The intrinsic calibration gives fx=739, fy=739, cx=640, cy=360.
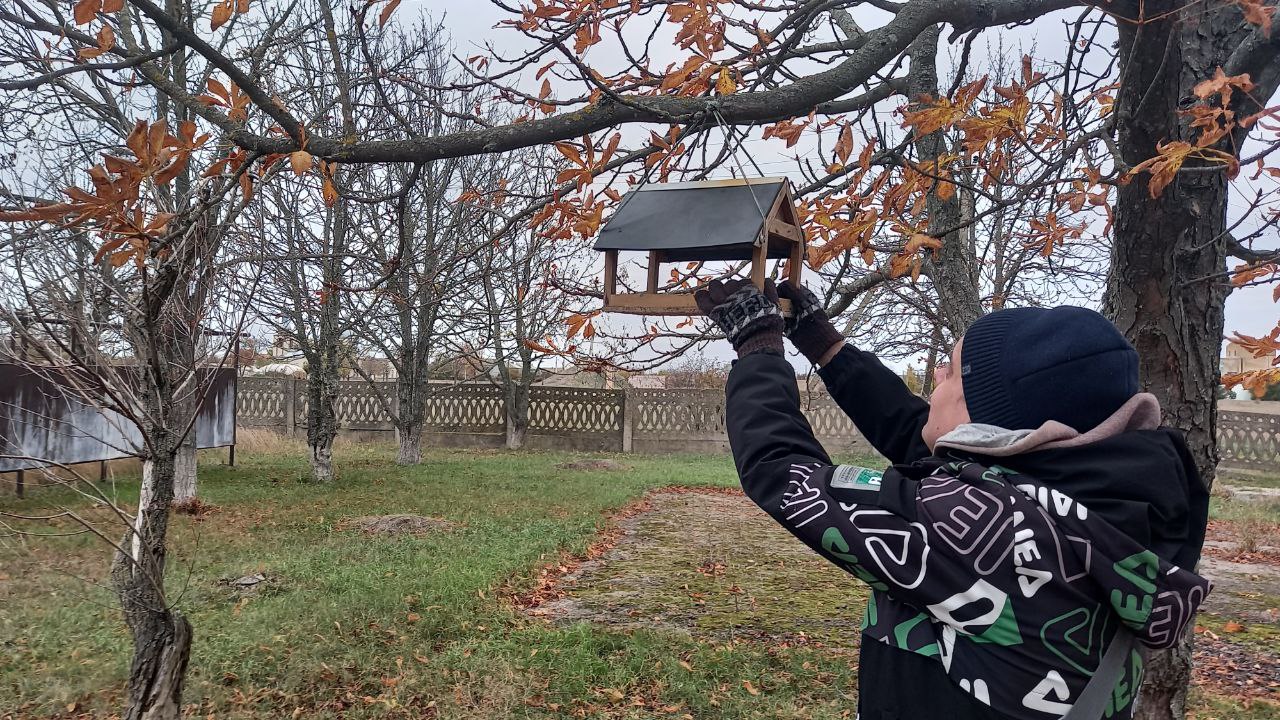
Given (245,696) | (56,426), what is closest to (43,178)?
(56,426)

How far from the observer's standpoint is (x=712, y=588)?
564 centimetres

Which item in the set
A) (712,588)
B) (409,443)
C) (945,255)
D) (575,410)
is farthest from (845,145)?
(575,410)

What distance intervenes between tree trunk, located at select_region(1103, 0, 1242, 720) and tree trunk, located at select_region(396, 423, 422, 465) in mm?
11027

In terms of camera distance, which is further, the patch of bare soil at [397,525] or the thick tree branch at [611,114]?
the patch of bare soil at [397,525]

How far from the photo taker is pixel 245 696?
3.51 m

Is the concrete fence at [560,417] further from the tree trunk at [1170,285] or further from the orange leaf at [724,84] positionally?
the orange leaf at [724,84]

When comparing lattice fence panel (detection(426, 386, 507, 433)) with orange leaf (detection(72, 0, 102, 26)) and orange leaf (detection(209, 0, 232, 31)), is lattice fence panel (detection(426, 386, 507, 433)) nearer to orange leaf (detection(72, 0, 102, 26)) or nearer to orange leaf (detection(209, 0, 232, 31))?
orange leaf (detection(209, 0, 232, 31))

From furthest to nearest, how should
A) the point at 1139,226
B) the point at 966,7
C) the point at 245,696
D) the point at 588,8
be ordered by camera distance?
the point at 245,696
the point at 588,8
the point at 1139,226
the point at 966,7

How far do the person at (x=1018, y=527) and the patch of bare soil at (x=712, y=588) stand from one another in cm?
343

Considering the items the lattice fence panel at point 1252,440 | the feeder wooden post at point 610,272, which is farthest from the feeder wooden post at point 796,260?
the lattice fence panel at point 1252,440

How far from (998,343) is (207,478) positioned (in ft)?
34.3

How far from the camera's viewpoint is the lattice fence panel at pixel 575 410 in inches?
649

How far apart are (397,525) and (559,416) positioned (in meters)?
9.60

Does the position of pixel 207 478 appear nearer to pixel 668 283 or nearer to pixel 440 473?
pixel 440 473
